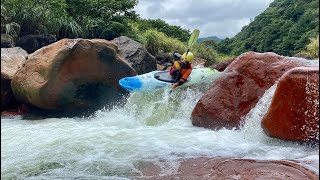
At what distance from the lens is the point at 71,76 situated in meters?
7.23

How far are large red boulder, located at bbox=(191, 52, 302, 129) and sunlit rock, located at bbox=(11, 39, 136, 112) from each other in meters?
2.39

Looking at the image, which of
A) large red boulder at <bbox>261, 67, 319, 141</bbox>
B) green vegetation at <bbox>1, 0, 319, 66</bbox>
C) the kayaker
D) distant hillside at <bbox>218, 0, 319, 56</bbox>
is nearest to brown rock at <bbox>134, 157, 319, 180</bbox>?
large red boulder at <bbox>261, 67, 319, 141</bbox>

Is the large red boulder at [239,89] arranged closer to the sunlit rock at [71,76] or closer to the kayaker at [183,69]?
the kayaker at [183,69]

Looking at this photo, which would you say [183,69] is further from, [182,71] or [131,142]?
[131,142]

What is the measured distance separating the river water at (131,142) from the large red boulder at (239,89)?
21 centimetres

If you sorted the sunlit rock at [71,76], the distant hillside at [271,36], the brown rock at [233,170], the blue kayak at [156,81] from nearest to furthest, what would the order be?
the brown rock at [233,170] < the distant hillside at [271,36] < the blue kayak at [156,81] < the sunlit rock at [71,76]

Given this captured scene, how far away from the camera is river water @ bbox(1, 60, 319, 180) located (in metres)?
3.75

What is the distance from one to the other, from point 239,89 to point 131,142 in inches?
73.0

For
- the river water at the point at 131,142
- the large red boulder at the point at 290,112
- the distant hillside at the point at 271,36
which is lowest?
the river water at the point at 131,142

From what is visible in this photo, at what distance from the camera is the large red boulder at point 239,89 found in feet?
18.4

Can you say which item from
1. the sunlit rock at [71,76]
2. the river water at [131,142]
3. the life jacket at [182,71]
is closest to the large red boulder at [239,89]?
the river water at [131,142]

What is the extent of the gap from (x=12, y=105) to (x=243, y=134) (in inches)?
178

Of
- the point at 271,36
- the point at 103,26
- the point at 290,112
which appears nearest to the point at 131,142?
the point at 290,112

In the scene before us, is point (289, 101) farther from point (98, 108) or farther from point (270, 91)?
point (98, 108)
